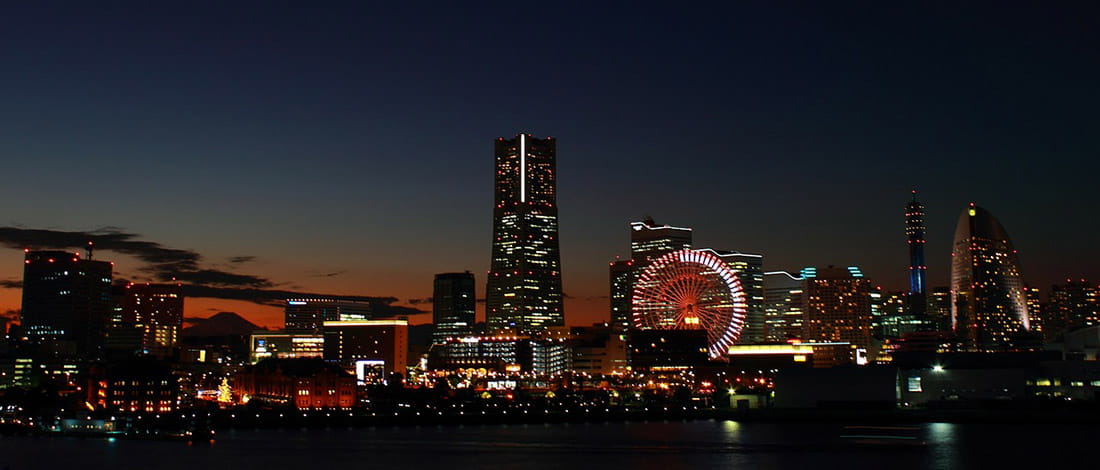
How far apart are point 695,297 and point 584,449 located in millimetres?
59292

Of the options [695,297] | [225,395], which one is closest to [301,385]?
[225,395]

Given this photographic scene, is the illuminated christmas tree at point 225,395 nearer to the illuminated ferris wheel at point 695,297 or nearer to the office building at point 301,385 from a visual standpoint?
the office building at point 301,385

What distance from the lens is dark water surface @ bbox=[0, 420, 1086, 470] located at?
63.5m

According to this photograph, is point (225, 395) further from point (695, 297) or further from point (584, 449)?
point (584, 449)

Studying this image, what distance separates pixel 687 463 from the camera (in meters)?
63.5

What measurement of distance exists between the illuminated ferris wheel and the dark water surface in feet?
102

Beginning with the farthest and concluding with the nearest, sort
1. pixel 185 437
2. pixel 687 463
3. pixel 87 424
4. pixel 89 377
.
A: pixel 89 377
pixel 87 424
pixel 185 437
pixel 687 463

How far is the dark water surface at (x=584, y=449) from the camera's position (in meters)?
63.5

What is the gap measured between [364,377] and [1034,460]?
120482 millimetres

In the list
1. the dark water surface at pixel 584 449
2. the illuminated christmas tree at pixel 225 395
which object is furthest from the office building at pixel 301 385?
the dark water surface at pixel 584 449

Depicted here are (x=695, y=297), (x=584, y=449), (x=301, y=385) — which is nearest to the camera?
(x=584, y=449)

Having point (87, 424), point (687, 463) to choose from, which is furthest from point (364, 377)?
point (687, 463)

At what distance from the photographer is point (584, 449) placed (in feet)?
241

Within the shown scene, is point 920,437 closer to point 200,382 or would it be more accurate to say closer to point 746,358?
point 746,358
